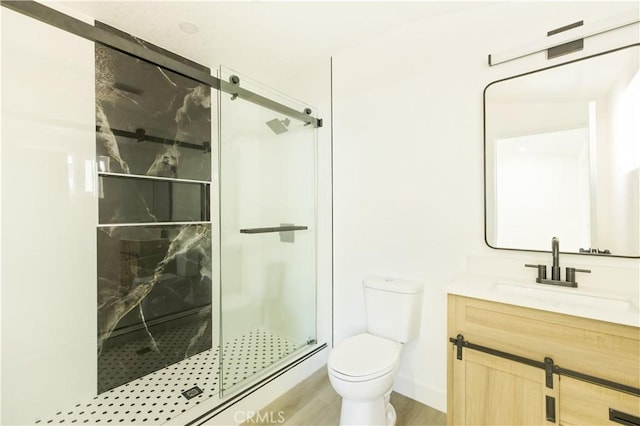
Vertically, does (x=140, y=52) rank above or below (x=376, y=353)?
above

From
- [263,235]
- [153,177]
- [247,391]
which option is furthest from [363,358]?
[153,177]

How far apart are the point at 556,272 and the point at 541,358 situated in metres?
0.49

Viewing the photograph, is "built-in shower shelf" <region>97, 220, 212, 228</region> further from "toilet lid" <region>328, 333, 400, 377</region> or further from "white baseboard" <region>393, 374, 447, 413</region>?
"white baseboard" <region>393, 374, 447, 413</region>

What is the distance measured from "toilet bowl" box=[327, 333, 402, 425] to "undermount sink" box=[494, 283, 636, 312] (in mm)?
698

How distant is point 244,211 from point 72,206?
99cm

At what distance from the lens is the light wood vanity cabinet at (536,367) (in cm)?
100

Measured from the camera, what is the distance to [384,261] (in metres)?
2.01

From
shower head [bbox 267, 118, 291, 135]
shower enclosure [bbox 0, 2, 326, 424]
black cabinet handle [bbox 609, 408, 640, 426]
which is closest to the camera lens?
black cabinet handle [bbox 609, 408, 640, 426]

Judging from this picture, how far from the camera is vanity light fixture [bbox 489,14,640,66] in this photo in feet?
4.29

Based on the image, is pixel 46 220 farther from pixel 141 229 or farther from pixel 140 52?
pixel 140 52

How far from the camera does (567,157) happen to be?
1445mm

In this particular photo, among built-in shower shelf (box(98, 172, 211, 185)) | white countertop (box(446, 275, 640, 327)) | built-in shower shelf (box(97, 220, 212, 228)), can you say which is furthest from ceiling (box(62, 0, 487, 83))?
white countertop (box(446, 275, 640, 327))

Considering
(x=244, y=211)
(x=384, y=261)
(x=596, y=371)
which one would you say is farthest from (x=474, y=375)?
(x=244, y=211)

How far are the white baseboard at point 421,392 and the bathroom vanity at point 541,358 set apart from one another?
49 cm
